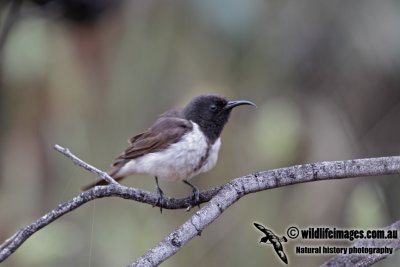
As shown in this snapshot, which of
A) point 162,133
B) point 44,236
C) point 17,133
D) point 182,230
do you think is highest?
point 182,230

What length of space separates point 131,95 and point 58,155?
84cm

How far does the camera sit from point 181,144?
4.25m

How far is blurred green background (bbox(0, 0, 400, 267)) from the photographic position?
464cm

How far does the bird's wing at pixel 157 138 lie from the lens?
4.35 m

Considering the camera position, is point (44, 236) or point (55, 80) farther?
point (55, 80)

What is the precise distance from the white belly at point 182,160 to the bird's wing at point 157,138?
2.2 inches

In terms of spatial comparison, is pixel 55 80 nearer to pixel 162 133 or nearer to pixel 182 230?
pixel 162 133

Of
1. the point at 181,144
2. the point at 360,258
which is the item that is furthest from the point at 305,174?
the point at 181,144

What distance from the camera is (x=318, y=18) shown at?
4.93 meters

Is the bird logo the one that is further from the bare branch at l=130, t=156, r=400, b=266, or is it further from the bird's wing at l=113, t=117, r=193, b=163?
the bare branch at l=130, t=156, r=400, b=266

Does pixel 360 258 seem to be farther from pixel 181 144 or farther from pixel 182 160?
pixel 181 144

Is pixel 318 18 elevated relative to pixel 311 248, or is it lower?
elevated

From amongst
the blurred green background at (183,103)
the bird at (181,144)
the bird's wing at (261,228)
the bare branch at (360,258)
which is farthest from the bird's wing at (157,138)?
the bare branch at (360,258)

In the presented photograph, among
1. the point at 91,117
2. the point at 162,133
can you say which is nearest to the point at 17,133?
the point at 91,117
